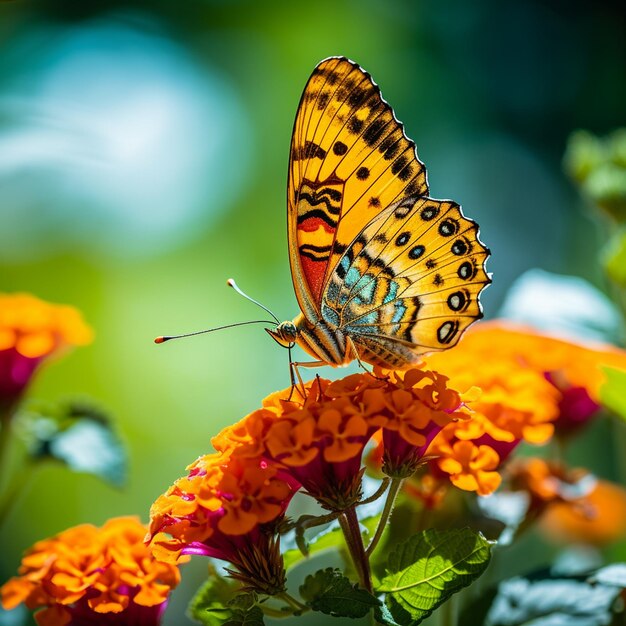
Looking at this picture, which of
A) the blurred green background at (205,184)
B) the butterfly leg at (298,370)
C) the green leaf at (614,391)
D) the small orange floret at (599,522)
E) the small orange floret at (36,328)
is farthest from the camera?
the blurred green background at (205,184)

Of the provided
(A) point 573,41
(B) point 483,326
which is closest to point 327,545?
(B) point 483,326

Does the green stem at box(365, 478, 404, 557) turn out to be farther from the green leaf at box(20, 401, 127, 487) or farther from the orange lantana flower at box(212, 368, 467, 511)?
the green leaf at box(20, 401, 127, 487)

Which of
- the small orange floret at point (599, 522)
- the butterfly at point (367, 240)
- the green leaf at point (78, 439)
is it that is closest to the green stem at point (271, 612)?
the butterfly at point (367, 240)

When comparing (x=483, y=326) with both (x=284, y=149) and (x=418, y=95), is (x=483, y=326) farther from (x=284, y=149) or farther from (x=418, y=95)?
(x=418, y=95)

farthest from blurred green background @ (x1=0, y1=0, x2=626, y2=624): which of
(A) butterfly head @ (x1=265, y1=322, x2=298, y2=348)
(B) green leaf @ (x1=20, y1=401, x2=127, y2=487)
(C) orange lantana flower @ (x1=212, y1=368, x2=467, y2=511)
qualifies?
(C) orange lantana flower @ (x1=212, y1=368, x2=467, y2=511)

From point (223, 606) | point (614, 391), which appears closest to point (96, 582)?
point (223, 606)

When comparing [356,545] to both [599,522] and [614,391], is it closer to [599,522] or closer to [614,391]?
[614,391]

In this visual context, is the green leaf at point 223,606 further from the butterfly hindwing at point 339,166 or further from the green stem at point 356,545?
the butterfly hindwing at point 339,166
